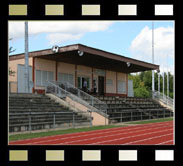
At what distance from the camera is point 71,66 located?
27953 millimetres

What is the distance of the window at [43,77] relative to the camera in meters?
24.5

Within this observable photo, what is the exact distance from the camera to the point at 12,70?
24766 millimetres

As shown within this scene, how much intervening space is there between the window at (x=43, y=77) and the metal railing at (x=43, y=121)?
580cm

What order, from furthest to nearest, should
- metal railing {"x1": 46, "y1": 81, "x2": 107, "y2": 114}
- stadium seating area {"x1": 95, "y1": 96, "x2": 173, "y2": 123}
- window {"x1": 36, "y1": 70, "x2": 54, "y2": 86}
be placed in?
window {"x1": 36, "y1": 70, "x2": 54, "y2": 86}
stadium seating area {"x1": 95, "y1": 96, "x2": 173, "y2": 123}
metal railing {"x1": 46, "y1": 81, "x2": 107, "y2": 114}

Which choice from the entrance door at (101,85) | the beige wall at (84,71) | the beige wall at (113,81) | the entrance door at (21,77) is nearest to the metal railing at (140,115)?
the entrance door at (101,85)

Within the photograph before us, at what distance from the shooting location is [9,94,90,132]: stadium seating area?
15.3m

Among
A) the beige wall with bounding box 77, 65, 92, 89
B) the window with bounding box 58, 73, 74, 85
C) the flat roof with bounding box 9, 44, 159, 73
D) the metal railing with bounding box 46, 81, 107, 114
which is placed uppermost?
the flat roof with bounding box 9, 44, 159, 73

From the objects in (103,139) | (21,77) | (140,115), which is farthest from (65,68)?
(103,139)

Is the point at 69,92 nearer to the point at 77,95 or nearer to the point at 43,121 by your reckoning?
the point at 77,95

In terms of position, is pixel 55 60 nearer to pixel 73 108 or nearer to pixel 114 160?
pixel 73 108

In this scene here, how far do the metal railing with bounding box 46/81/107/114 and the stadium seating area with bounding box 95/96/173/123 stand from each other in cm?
86

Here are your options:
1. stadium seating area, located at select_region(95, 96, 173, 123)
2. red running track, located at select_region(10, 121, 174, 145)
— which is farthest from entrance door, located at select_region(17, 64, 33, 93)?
red running track, located at select_region(10, 121, 174, 145)

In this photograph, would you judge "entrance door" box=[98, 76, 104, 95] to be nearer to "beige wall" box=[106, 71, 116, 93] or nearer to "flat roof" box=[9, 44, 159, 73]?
"beige wall" box=[106, 71, 116, 93]

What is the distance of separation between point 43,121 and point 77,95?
22.3 ft
